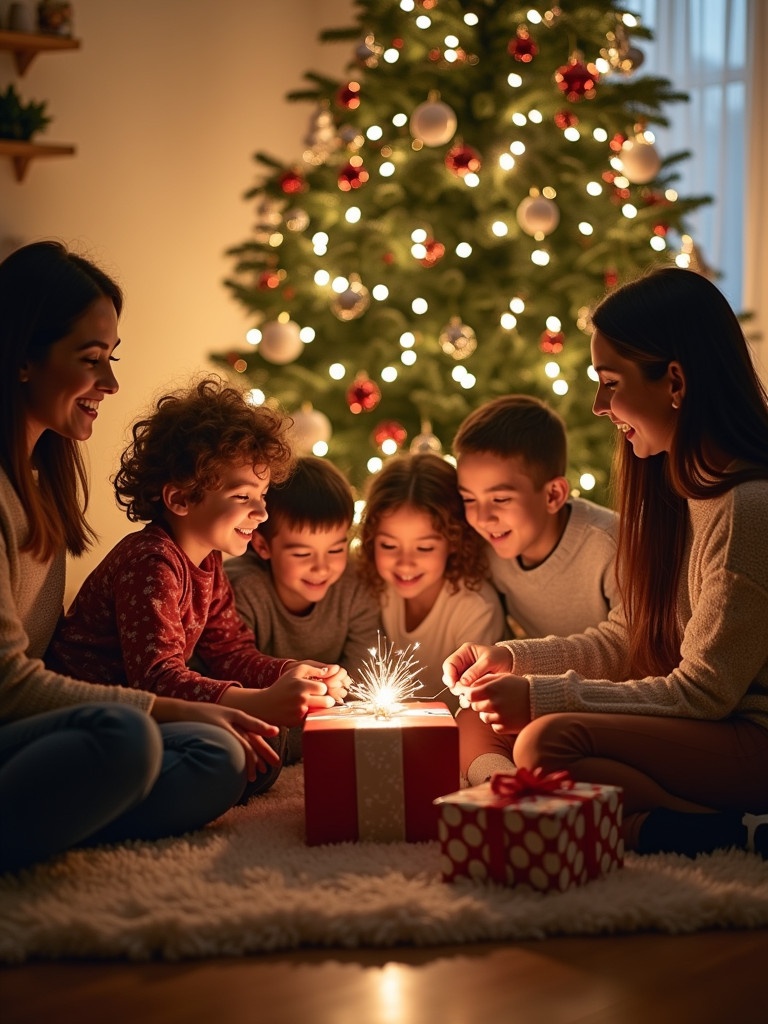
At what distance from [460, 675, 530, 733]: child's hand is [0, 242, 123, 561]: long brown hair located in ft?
2.48

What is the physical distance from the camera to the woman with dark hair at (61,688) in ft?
5.46

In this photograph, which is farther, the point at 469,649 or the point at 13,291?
the point at 469,649

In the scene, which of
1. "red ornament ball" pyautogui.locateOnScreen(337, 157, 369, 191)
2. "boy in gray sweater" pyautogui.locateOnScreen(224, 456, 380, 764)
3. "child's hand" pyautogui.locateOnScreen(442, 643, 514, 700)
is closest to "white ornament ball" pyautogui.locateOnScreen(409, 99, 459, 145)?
"red ornament ball" pyautogui.locateOnScreen(337, 157, 369, 191)

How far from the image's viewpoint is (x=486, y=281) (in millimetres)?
3682

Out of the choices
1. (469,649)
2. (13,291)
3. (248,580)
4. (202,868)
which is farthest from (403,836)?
(13,291)

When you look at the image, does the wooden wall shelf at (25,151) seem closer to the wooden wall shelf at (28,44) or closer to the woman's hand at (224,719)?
the wooden wall shelf at (28,44)

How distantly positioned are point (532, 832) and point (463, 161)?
2351mm

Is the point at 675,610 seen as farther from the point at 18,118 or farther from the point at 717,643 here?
the point at 18,118

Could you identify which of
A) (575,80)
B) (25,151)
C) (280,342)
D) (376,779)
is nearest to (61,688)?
(376,779)

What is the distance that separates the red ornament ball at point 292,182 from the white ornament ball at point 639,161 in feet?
3.33

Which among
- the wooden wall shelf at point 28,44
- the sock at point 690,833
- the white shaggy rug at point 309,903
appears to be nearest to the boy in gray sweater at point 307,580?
the white shaggy rug at point 309,903

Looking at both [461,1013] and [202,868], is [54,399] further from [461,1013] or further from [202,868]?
[461,1013]

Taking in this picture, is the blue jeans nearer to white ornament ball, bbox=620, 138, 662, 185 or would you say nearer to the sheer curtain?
white ornament ball, bbox=620, 138, 662, 185

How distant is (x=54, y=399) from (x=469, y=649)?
88cm
